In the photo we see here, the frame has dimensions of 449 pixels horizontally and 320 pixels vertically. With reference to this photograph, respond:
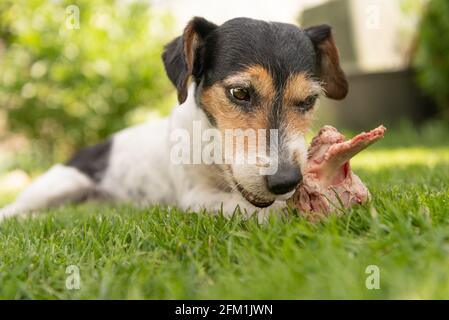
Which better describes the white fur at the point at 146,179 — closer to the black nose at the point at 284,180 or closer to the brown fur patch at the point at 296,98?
the brown fur patch at the point at 296,98

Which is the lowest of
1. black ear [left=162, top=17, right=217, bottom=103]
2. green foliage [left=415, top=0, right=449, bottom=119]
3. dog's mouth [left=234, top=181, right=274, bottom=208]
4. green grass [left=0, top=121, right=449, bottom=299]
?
green grass [left=0, top=121, right=449, bottom=299]

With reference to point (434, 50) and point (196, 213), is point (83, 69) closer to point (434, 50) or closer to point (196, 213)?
point (196, 213)

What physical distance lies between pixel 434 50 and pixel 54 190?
753cm

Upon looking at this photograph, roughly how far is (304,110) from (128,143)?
2.36 m

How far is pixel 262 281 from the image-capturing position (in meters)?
2.12

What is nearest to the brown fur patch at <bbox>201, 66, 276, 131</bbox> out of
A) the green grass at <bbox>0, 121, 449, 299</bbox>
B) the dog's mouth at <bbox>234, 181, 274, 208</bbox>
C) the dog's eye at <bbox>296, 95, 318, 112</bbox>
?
the dog's eye at <bbox>296, 95, 318, 112</bbox>

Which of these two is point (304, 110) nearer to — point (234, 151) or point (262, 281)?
point (234, 151)

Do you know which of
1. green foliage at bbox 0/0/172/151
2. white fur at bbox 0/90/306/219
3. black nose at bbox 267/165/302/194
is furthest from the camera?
green foliage at bbox 0/0/172/151

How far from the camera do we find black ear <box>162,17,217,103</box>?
144 inches

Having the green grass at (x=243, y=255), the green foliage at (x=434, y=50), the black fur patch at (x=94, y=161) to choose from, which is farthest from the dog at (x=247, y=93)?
the green foliage at (x=434, y=50)

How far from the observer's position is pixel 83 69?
26.8 ft

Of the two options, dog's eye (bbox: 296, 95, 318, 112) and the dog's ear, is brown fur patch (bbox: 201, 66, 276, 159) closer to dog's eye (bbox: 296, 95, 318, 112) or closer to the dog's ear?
dog's eye (bbox: 296, 95, 318, 112)

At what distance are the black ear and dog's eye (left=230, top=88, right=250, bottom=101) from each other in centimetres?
35
